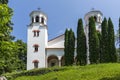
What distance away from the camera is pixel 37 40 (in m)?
53.7

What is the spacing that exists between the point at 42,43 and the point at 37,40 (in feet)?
2.83

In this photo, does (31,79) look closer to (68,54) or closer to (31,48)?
(68,54)

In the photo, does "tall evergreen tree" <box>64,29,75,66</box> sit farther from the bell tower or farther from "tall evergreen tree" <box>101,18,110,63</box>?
the bell tower

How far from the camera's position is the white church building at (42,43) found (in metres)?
52.9

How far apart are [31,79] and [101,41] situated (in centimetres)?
1676

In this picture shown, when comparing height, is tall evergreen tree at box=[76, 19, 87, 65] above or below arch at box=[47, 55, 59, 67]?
above

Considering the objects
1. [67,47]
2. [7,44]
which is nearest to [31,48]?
[67,47]

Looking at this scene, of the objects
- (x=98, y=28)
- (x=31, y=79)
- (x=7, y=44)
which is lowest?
(x=31, y=79)

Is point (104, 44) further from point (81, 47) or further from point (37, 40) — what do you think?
point (37, 40)

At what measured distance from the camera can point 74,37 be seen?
4769 cm

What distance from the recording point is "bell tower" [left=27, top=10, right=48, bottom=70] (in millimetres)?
52662

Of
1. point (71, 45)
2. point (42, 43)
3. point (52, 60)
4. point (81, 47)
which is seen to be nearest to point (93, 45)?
point (81, 47)

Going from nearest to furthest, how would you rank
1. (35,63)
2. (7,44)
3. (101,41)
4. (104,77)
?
(7,44) → (104,77) → (101,41) → (35,63)

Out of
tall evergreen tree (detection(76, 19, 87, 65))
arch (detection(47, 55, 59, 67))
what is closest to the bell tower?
arch (detection(47, 55, 59, 67))
